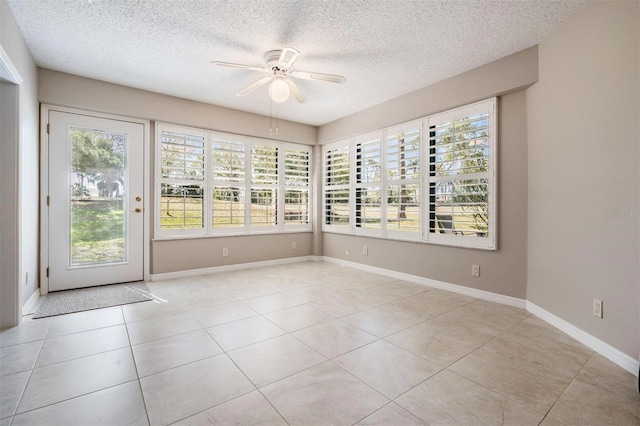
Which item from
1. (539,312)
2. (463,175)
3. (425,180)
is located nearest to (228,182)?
(425,180)

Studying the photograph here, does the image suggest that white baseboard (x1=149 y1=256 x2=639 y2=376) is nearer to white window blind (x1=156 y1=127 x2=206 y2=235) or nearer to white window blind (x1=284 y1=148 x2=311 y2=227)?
white window blind (x1=156 y1=127 x2=206 y2=235)

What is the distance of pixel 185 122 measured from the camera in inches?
172

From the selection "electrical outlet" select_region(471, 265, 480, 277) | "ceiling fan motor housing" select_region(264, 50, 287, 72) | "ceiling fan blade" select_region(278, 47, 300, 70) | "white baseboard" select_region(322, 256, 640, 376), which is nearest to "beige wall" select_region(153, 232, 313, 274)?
"white baseboard" select_region(322, 256, 640, 376)

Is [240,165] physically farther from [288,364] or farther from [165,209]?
[288,364]

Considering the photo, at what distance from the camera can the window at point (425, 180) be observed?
11.1 feet

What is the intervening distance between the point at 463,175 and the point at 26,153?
4.59 meters

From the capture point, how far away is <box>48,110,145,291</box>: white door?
3.60m

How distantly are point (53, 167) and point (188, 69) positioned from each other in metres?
2.00

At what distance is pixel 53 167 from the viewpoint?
11.7 feet

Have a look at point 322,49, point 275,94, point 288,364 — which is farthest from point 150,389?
point 322,49

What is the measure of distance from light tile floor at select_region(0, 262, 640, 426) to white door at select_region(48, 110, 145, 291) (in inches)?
45.3

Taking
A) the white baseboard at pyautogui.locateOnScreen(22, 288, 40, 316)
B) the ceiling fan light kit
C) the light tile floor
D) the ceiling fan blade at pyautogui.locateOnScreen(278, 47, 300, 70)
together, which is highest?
the ceiling fan blade at pyautogui.locateOnScreen(278, 47, 300, 70)

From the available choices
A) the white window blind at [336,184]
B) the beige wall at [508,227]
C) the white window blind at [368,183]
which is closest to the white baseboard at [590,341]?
the beige wall at [508,227]

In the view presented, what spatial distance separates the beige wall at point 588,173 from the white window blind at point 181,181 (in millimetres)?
4242
